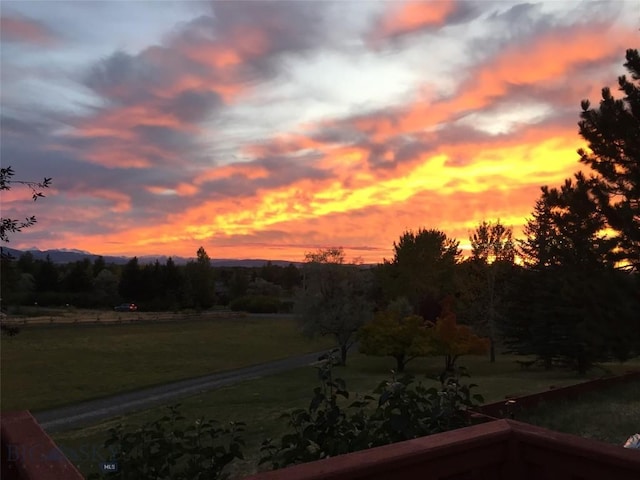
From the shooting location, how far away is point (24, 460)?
2205 mm

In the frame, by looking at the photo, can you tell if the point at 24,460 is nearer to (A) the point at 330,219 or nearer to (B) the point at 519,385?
(B) the point at 519,385

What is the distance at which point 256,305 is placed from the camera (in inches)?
2926

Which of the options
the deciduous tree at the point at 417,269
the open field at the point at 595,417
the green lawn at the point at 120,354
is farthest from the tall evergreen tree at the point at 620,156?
the deciduous tree at the point at 417,269

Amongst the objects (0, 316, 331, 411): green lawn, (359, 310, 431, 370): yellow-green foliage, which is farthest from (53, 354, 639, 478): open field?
(0, 316, 331, 411): green lawn

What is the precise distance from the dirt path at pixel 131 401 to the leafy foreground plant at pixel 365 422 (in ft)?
49.9

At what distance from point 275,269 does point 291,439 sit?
400 ft

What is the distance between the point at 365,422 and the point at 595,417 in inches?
278

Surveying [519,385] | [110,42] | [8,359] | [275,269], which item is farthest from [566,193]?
[275,269]

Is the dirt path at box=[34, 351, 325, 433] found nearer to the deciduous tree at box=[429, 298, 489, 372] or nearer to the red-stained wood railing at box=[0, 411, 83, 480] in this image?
the deciduous tree at box=[429, 298, 489, 372]

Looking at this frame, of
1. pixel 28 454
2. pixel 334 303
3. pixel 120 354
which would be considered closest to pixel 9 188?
pixel 28 454

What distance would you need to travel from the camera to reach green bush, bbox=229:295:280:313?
2918 inches

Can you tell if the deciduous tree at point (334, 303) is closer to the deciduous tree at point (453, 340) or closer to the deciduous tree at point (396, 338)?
the deciduous tree at point (396, 338)

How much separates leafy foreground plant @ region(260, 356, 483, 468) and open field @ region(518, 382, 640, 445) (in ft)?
16.3

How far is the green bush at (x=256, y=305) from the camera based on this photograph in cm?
7412
